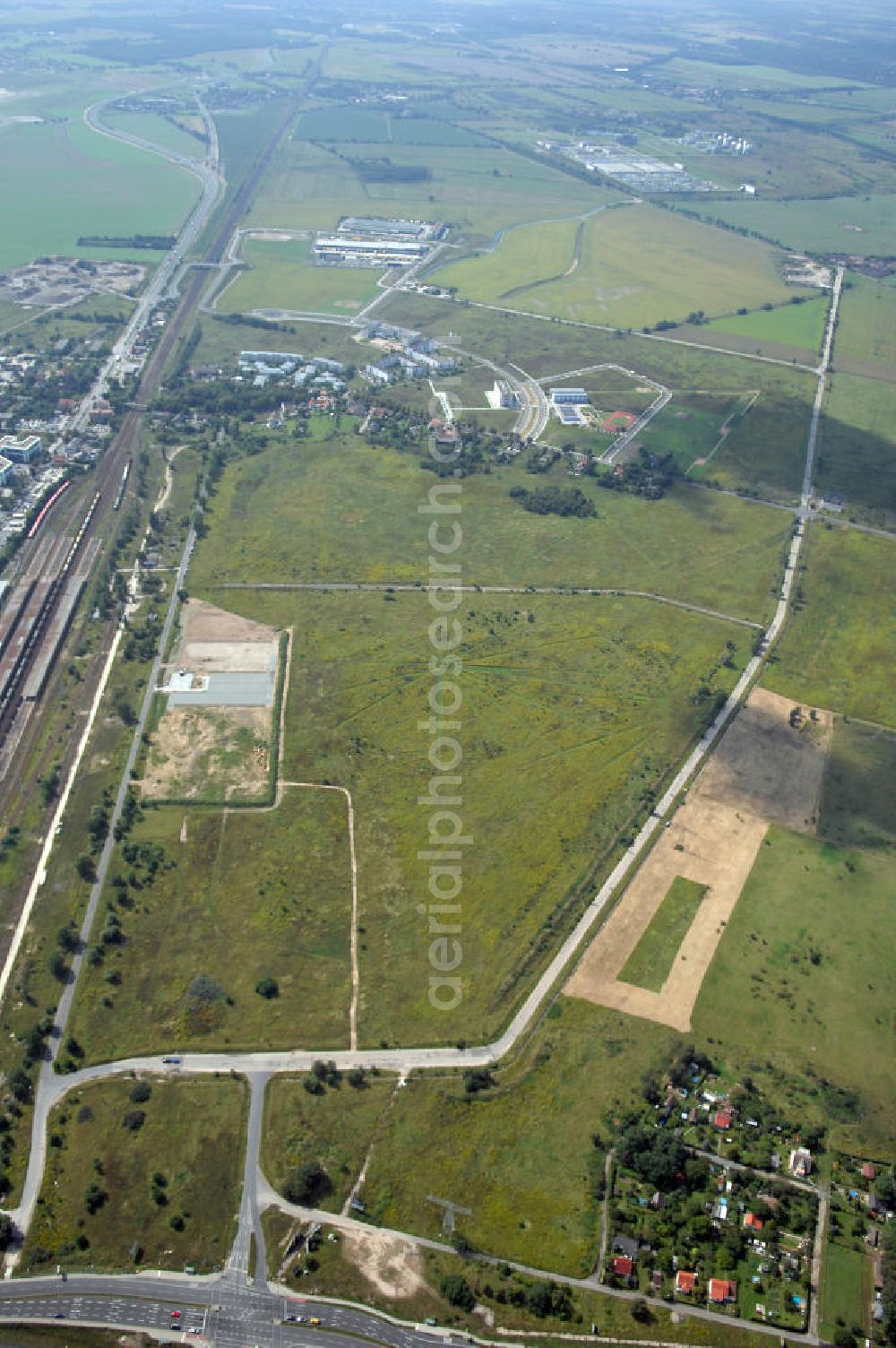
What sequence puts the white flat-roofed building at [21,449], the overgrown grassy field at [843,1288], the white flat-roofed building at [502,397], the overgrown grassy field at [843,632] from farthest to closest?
the white flat-roofed building at [502,397]
the white flat-roofed building at [21,449]
the overgrown grassy field at [843,632]
the overgrown grassy field at [843,1288]

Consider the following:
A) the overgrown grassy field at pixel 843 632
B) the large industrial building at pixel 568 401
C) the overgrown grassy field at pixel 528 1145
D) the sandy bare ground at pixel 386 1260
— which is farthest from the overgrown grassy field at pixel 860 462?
the sandy bare ground at pixel 386 1260

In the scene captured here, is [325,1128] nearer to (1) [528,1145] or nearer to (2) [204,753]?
(1) [528,1145]

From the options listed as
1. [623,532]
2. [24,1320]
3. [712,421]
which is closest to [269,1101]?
[24,1320]

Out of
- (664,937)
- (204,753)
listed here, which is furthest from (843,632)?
(204,753)

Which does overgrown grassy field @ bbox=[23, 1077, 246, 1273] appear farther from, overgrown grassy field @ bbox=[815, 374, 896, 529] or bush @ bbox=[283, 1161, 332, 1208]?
overgrown grassy field @ bbox=[815, 374, 896, 529]

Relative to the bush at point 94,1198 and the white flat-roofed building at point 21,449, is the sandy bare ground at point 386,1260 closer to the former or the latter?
the bush at point 94,1198

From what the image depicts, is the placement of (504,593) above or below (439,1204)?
above

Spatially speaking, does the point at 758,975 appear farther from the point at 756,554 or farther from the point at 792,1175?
the point at 756,554
